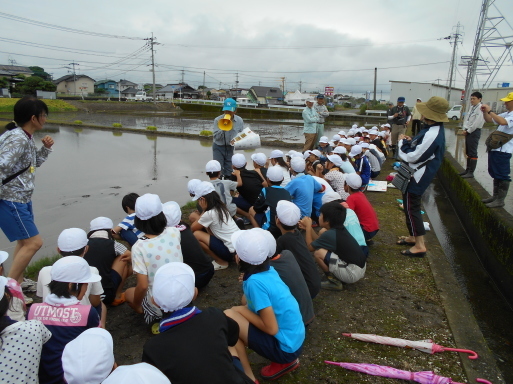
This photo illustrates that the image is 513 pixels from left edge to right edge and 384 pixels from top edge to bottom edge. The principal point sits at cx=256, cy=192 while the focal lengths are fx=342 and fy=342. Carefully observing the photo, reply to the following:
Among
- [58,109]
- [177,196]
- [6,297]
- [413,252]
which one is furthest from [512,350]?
[58,109]

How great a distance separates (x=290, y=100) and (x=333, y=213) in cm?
6786

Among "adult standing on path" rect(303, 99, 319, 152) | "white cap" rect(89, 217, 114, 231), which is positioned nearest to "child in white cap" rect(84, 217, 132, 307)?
"white cap" rect(89, 217, 114, 231)

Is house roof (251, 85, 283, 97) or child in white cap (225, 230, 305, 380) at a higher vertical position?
house roof (251, 85, 283, 97)

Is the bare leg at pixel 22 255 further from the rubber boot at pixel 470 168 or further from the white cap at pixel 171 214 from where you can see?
the rubber boot at pixel 470 168

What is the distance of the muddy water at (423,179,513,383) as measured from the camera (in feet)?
10.8

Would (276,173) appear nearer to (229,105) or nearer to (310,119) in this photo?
(229,105)

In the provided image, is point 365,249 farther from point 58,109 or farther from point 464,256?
point 58,109

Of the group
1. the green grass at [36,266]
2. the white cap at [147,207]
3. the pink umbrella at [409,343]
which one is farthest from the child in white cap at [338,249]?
the green grass at [36,266]

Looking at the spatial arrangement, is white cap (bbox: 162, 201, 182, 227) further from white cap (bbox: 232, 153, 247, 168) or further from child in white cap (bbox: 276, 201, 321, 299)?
white cap (bbox: 232, 153, 247, 168)

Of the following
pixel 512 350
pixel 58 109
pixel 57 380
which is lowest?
pixel 512 350

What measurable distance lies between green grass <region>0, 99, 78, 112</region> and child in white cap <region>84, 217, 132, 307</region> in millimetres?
33074

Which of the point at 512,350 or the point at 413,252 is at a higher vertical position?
the point at 413,252

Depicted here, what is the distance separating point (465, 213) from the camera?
6523mm

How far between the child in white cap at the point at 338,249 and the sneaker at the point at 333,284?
113 mm
